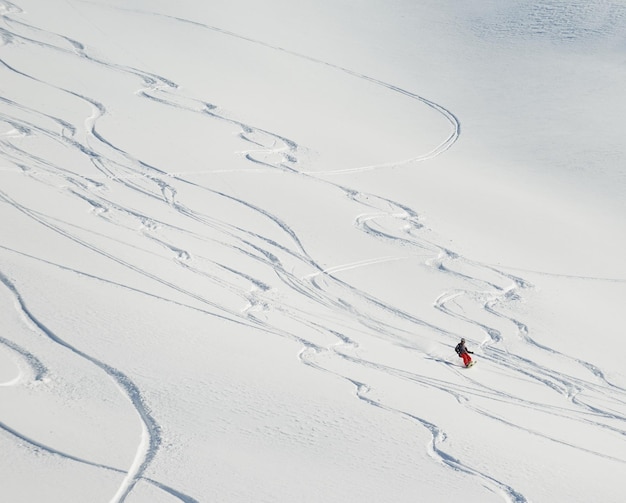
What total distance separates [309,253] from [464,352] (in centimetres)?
444

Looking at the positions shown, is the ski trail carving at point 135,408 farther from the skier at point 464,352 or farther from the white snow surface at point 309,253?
the skier at point 464,352

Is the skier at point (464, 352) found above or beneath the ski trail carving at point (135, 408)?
above

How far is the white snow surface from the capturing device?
9.20 m

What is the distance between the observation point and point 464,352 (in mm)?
12945

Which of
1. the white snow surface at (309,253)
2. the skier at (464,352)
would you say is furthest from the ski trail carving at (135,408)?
the skier at (464,352)

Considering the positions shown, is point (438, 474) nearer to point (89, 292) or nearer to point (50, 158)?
point (89, 292)

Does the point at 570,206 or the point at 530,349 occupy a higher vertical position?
the point at 570,206

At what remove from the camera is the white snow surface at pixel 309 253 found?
30.2 feet

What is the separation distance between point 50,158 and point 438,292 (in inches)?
311

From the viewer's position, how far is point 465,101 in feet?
88.7

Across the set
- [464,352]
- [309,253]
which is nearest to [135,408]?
[464,352]

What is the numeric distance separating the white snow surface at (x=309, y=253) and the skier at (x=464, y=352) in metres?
0.17

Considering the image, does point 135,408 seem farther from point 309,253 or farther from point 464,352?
point 309,253

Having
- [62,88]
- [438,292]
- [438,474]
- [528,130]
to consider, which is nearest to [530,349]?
[438,292]
